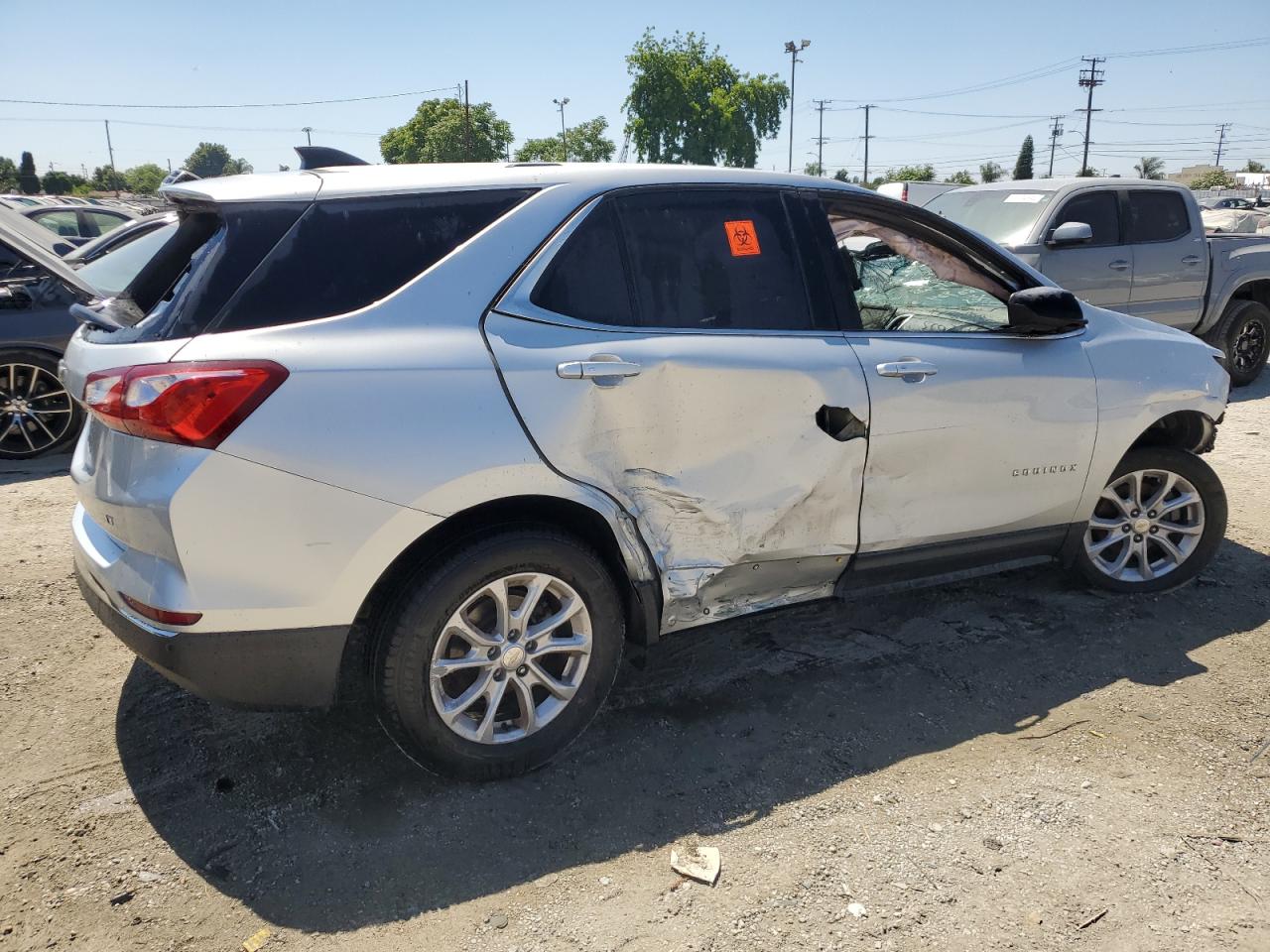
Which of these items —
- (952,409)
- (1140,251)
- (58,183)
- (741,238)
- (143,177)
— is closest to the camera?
(741,238)

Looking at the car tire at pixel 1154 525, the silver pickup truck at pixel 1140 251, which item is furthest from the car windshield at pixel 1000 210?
the car tire at pixel 1154 525

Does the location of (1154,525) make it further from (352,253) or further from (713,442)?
(352,253)

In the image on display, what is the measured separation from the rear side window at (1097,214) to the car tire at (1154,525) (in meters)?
4.54

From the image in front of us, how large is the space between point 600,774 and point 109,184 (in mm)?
111086

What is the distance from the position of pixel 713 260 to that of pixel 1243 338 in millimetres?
8510

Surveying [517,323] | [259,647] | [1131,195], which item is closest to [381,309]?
[517,323]

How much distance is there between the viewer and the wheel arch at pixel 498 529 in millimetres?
2635

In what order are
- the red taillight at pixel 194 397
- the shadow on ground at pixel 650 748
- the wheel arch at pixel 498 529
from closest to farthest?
1. the red taillight at pixel 194 397
2. the shadow on ground at pixel 650 748
3. the wheel arch at pixel 498 529

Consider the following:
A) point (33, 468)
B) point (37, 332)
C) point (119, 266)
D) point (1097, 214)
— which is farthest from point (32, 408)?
point (1097, 214)

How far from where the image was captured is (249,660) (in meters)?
2.44

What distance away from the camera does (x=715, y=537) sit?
9.95ft

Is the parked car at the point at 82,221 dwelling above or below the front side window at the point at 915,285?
above

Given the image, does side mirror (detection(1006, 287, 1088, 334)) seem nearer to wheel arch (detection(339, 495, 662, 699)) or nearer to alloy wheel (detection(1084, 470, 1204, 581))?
alloy wheel (detection(1084, 470, 1204, 581))

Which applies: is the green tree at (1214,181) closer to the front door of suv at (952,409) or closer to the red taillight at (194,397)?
the front door of suv at (952,409)
